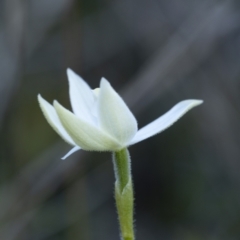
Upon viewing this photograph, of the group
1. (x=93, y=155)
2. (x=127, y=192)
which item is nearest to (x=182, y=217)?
(x=93, y=155)

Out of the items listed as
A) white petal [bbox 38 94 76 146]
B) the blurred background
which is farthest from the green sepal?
the blurred background

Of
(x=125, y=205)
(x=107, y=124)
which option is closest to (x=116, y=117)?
(x=107, y=124)

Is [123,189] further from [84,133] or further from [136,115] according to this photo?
[136,115]

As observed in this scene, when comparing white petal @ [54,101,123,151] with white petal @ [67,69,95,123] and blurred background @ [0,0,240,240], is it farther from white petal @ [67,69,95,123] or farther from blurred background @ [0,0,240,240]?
blurred background @ [0,0,240,240]

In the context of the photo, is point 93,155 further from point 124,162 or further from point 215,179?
point 124,162

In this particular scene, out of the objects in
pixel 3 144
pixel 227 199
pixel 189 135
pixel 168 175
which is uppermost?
pixel 3 144

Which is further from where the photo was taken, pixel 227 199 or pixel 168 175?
pixel 168 175

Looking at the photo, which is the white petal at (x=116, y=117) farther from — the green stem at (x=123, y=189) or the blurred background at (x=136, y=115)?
the blurred background at (x=136, y=115)
